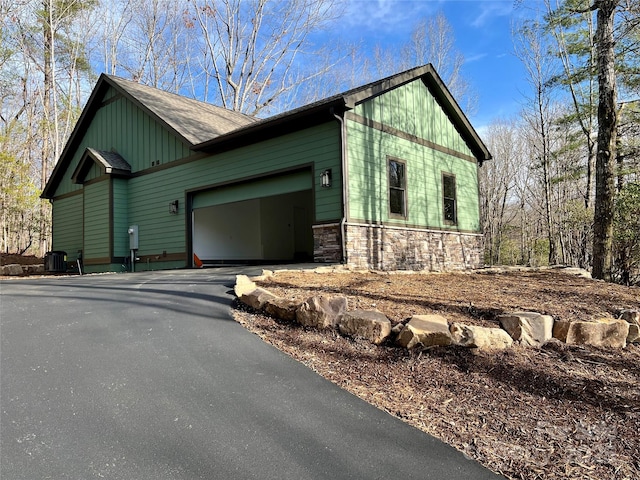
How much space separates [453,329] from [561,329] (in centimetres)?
116

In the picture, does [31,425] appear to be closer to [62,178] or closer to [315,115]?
[315,115]

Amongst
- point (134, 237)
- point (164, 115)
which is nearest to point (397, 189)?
point (164, 115)

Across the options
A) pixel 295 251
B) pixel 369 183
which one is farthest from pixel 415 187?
pixel 295 251

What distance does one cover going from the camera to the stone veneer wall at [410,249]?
8.74m

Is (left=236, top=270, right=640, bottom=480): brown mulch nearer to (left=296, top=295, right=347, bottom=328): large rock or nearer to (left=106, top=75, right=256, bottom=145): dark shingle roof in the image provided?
(left=296, top=295, right=347, bottom=328): large rock

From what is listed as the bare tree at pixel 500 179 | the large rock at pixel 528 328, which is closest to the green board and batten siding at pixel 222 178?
the large rock at pixel 528 328

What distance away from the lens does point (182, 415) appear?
8.25ft

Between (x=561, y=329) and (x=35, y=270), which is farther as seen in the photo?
(x=35, y=270)

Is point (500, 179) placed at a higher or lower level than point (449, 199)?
higher

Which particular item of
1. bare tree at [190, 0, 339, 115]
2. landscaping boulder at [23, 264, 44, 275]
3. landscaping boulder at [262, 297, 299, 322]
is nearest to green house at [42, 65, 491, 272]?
landscaping boulder at [23, 264, 44, 275]

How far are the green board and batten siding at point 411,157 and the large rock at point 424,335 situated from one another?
16.6ft

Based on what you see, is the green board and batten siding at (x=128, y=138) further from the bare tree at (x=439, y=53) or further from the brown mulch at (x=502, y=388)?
the bare tree at (x=439, y=53)

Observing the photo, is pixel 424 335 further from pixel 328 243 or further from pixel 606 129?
pixel 606 129

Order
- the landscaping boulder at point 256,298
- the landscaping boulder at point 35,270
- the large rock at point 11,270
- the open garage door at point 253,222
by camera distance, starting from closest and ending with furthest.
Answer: the landscaping boulder at point 256,298
the open garage door at point 253,222
the large rock at point 11,270
the landscaping boulder at point 35,270
